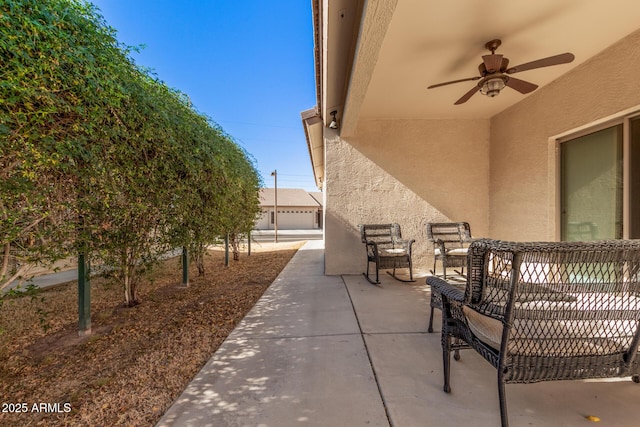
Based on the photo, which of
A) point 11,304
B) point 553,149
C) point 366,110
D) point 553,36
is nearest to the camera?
point 553,36

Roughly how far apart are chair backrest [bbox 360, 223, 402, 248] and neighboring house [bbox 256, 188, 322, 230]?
20410 millimetres

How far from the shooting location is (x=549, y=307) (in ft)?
4.67

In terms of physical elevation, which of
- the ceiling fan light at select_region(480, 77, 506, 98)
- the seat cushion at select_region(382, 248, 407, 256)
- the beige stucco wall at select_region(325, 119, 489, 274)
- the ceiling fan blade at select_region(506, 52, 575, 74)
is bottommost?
the seat cushion at select_region(382, 248, 407, 256)

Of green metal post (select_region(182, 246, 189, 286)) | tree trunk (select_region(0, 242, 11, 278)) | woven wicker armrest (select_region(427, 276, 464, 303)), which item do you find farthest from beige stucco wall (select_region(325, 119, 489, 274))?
tree trunk (select_region(0, 242, 11, 278))

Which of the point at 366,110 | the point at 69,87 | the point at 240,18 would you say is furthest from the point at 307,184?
the point at 69,87

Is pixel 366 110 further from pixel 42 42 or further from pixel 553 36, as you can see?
pixel 42 42

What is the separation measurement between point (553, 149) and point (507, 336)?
4.28m

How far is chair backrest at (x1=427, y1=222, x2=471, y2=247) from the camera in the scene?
5.22 metres

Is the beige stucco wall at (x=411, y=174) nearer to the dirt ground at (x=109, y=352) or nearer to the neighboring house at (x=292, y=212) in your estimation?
the dirt ground at (x=109, y=352)

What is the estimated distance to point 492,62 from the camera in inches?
123

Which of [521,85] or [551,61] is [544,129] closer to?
[521,85]

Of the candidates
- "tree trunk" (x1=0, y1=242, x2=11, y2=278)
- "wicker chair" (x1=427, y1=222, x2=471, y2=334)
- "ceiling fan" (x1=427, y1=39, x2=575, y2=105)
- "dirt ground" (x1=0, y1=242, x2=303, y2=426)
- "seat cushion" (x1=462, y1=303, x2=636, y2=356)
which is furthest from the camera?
"wicker chair" (x1=427, y1=222, x2=471, y2=334)

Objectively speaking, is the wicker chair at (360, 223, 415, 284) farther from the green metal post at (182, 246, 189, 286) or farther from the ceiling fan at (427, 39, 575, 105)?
the green metal post at (182, 246, 189, 286)

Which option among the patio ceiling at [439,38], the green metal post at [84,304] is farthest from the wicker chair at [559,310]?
the green metal post at [84,304]
